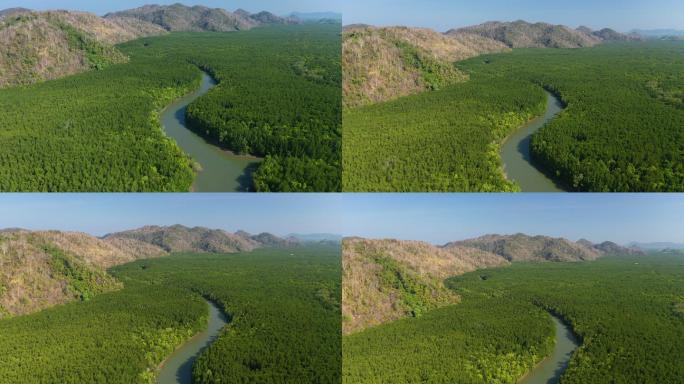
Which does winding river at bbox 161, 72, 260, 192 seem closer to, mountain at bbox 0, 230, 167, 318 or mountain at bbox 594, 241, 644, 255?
mountain at bbox 0, 230, 167, 318

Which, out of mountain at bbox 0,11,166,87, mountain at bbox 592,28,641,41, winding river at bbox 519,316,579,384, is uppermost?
mountain at bbox 592,28,641,41

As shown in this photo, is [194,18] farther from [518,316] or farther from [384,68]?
[518,316]

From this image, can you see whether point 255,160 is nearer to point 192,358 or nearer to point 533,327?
point 192,358

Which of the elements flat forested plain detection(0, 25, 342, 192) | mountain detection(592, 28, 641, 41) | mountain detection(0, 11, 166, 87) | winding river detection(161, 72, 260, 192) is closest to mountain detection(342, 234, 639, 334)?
flat forested plain detection(0, 25, 342, 192)

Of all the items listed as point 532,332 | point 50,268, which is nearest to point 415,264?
point 532,332

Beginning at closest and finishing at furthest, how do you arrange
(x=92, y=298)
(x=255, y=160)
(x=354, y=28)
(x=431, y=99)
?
(x=255, y=160) < (x=92, y=298) < (x=431, y=99) < (x=354, y=28)

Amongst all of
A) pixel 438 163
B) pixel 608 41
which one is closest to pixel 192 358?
pixel 438 163

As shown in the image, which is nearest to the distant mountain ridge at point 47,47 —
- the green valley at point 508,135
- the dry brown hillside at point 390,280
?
the green valley at point 508,135
